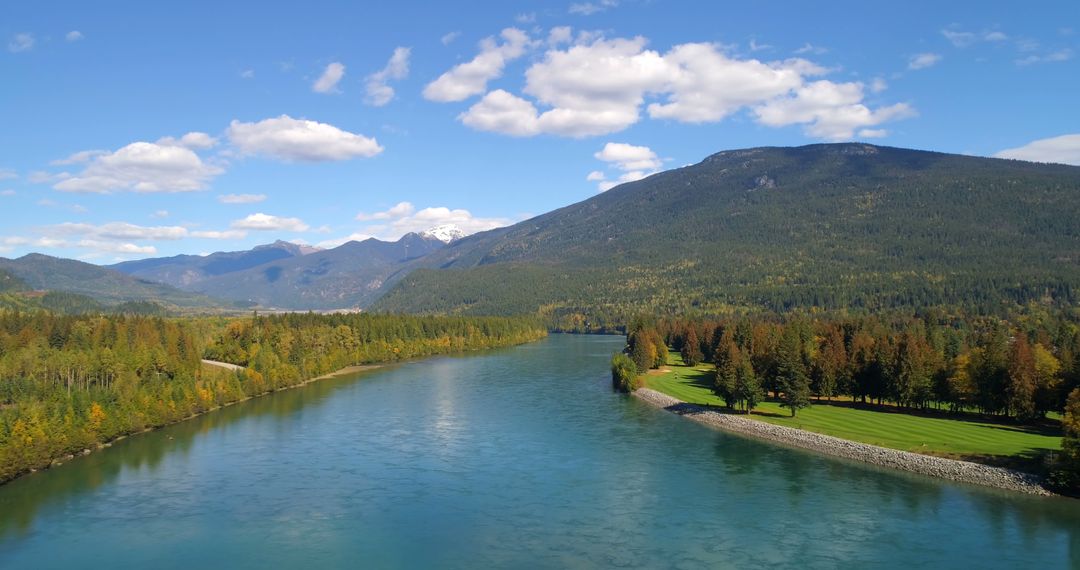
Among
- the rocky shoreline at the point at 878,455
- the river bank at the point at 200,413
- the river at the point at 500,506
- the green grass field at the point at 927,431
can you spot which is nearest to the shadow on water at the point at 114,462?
the river at the point at 500,506

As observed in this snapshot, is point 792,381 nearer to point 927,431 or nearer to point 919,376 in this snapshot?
point 919,376

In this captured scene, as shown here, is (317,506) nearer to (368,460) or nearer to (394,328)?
(368,460)

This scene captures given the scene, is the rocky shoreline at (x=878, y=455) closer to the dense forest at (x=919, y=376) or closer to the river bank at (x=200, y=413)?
the dense forest at (x=919, y=376)

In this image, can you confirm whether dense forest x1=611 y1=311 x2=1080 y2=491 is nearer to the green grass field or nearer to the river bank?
the green grass field

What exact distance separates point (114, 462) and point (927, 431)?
242ft

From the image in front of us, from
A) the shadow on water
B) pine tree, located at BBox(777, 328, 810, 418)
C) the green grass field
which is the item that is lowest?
the shadow on water

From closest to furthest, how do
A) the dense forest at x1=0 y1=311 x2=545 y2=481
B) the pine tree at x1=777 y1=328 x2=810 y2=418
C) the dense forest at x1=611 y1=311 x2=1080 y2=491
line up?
the dense forest at x1=0 y1=311 x2=545 y2=481, the dense forest at x1=611 y1=311 x2=1080 y2=491, the pine tree at x1=777 y1=328 x2=810 y2=418

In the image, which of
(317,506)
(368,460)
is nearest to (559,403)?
(368,460)

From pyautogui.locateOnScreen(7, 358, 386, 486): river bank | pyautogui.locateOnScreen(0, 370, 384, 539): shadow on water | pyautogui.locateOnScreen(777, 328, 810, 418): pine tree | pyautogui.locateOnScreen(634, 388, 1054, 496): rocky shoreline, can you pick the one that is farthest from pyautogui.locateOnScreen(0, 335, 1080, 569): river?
pyautogui.locateOnScreen(777, 328, 810, 418): pine tree

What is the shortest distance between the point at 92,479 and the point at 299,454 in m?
15.9

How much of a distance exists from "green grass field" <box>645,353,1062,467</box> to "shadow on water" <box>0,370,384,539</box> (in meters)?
55.5

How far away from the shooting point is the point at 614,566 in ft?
120

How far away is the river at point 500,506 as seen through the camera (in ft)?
126

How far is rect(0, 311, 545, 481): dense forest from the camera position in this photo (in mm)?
61094
